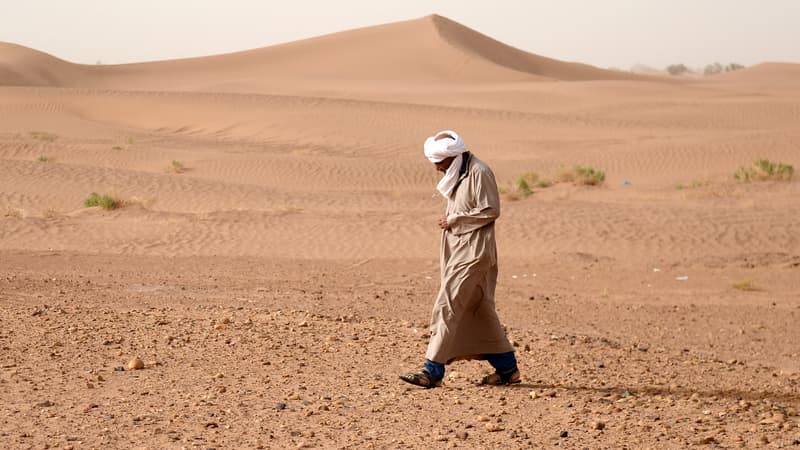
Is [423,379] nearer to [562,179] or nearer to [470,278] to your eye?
[470,278]

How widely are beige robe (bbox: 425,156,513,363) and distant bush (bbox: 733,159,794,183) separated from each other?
650 inches

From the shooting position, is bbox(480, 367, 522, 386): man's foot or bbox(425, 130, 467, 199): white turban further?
bbox(480, 367, 522, 386): man's foot

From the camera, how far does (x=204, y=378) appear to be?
7.22 meters

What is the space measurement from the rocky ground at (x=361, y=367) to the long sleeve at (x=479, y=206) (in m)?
1.11

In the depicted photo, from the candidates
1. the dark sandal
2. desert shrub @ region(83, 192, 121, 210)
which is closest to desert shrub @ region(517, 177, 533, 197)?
desert shrub @ region(83, 192, 121, 210)

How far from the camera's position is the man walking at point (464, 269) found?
6785 millimetres

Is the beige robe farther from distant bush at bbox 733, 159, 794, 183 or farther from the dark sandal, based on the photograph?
distant bush at bbox 733, 159, 794, 183

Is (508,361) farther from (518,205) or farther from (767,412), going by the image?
(518,205)

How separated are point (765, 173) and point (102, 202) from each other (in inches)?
524

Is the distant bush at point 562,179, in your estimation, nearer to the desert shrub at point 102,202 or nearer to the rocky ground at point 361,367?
the desert shrub at point 102,202

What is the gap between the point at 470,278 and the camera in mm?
6789

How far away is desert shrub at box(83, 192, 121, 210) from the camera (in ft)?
60.6

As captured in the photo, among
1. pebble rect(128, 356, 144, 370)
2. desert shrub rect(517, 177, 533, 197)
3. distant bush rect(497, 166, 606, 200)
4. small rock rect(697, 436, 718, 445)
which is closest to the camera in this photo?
small rock rect(697, 436, 718, 445)

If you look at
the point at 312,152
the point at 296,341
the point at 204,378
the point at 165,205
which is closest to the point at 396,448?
the point at 204,378
